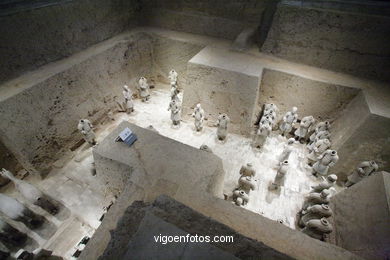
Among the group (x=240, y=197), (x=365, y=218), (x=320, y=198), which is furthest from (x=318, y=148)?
(x=240, y=197)

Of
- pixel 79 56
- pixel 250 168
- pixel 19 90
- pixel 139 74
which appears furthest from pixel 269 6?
pixel 19 90

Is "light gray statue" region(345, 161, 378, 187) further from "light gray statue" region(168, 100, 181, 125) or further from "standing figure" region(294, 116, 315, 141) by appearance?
"light gray statue" region(168, 100, 181, 125)

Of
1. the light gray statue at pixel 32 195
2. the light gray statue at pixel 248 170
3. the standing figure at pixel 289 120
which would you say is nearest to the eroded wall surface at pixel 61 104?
the light gray statue at pixel 32 195

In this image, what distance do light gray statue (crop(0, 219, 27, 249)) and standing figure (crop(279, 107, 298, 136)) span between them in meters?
5.53

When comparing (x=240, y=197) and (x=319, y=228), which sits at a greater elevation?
(x=240, y=197)

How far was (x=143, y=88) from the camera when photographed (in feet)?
21.2

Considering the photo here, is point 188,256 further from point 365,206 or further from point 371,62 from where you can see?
point 371,62

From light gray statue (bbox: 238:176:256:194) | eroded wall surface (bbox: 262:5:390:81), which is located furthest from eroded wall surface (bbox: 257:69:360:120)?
light gray statue (bbox: 238:176:256:194)

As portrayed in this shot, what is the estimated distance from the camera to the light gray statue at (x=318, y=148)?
15.3 feet

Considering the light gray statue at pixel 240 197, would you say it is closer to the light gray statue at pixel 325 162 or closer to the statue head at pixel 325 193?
the statue head at pixel 325 193

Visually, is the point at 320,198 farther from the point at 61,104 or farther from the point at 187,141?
the point at 61,104

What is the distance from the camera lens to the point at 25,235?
3525 mm

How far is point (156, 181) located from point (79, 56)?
4.11 m

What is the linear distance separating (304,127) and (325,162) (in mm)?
1168
